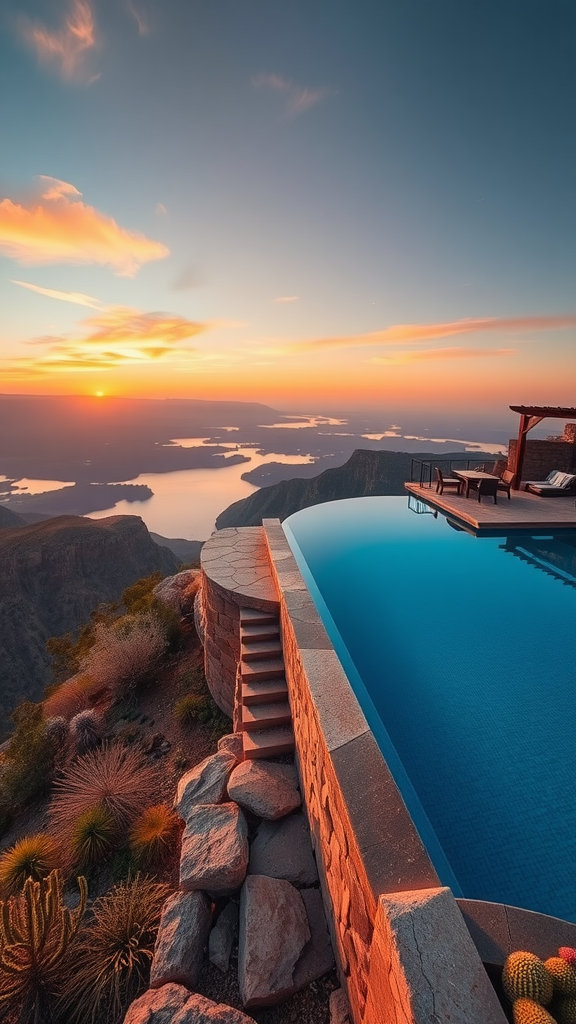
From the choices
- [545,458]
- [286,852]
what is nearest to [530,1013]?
[286,852]

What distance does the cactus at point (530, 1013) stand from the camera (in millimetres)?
1570

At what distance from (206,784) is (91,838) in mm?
1602

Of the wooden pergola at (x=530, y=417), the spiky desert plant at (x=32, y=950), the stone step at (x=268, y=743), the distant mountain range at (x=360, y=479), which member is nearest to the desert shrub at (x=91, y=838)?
the spiky desert plant at (x=32, y=950)

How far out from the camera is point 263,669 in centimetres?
516

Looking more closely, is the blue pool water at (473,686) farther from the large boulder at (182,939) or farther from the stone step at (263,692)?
the large boulder at (182,939)

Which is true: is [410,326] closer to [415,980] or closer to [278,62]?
[278,62]

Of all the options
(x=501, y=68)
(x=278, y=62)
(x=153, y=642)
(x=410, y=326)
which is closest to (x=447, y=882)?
(x=153, y=642)

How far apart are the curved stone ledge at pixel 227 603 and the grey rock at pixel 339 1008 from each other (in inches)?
141

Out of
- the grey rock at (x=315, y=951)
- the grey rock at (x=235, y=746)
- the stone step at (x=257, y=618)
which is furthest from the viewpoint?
the stone step at (x=257, y=618)

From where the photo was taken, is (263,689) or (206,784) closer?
(206,784)

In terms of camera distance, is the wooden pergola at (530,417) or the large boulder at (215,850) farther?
the wooden pergola at (530,417)

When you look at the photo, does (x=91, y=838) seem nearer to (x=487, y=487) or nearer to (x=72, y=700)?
(x=72, y=700)

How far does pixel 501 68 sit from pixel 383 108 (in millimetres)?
3083

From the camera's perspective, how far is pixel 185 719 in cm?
637
